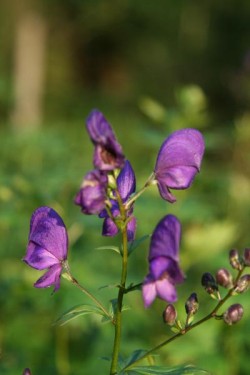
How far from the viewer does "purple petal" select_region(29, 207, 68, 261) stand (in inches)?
75.7

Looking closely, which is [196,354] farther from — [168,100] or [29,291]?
[168,100]

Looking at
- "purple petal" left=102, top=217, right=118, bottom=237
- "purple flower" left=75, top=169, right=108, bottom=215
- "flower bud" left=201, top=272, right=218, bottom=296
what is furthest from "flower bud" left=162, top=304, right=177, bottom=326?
"purple flower" left=75, top=169, right=108, bottom=215

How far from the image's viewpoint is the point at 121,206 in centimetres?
176

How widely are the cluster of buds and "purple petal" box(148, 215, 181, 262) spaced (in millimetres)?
192

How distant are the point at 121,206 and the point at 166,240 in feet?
0.38

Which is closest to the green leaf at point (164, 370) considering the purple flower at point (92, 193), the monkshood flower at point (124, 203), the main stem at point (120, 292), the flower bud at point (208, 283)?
the main stem at point (120, 292)

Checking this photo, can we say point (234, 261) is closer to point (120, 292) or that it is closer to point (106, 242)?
point (120, 292)

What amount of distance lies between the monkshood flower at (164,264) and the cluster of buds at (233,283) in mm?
166

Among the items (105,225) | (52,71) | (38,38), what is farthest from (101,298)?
(52,71)

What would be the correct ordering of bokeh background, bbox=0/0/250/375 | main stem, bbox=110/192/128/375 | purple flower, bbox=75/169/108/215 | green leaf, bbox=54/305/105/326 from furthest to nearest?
bokeh background, bbox=0/0/250/375, green leaf, bbox=54/305/105/326, main stem, bbox=110/192/128/375, purple flower, bbox=75/169/108/215

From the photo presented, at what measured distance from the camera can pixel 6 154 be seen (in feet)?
18.6

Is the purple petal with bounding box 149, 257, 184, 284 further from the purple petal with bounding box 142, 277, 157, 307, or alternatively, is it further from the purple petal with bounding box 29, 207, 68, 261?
the purple petal with bounding box 29, 207, 68, 261

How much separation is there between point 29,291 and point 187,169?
1.92 metres

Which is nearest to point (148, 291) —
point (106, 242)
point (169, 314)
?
point (169, 314)
